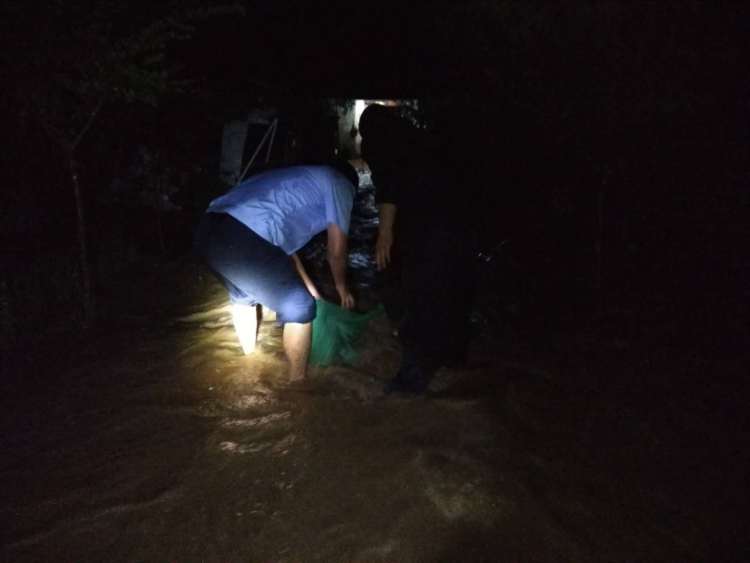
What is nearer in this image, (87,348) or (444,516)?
(444,516)

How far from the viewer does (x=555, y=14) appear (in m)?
6.14

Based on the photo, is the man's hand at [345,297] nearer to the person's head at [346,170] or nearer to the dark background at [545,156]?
the person's head at [346,170]

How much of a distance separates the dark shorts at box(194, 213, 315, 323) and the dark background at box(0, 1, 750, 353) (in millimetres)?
1395

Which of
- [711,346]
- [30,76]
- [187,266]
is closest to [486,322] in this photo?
[711,346]

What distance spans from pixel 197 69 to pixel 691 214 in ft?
36.7

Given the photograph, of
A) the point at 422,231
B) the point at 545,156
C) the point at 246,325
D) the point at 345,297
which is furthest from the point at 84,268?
the point at 545,156

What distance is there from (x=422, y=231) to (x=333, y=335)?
118 cm

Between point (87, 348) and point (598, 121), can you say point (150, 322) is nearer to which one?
point (87, 348)

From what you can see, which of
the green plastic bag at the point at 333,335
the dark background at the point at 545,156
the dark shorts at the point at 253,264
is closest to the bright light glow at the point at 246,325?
the green plastic bag at the point at 333,335

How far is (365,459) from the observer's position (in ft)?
9.70

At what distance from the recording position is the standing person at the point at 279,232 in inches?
131

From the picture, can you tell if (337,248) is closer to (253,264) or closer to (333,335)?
(253,264)

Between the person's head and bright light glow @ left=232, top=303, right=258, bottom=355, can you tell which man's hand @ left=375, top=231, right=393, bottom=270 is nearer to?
the person's head

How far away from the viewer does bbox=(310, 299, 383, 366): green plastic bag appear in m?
4.05
